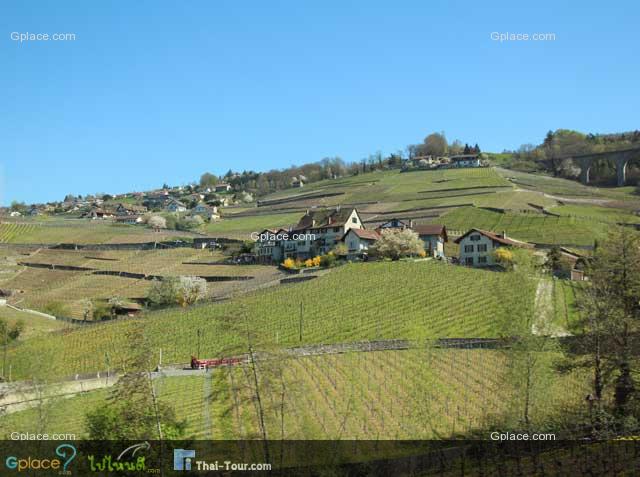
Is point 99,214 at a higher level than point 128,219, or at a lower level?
higher

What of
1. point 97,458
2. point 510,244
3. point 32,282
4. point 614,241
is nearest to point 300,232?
point 510,244

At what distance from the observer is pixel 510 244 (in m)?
82.3

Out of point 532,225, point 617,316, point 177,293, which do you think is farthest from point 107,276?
point 617,316

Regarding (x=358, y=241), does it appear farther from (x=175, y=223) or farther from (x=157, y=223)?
(x=157, y=223)

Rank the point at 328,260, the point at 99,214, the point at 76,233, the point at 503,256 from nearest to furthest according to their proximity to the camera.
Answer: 1. the point at 503,256
2. the point at 328,260
3. the point at 76,233
4. the point at 99,214

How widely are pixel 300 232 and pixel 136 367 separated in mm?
74882

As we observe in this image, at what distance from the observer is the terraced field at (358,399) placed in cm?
3069

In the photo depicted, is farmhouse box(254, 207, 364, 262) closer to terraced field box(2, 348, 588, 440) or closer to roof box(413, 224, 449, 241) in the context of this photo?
roof box(413, 224, 449, 241)

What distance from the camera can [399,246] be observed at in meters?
86.4

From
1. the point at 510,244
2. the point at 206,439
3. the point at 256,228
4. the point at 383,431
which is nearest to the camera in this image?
the point at 206,439

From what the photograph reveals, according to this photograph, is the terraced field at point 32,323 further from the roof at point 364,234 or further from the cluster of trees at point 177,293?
the roof at point 364,234

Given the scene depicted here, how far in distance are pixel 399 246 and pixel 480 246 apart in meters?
9.91

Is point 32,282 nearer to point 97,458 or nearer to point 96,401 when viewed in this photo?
point 96,401

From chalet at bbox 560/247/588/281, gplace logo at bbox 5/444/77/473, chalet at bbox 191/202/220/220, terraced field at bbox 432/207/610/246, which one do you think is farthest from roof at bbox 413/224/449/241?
chalet at bbox 191/202/220/220
